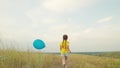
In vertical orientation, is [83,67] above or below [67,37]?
below

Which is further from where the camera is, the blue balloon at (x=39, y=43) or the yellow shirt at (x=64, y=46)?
the yellow shirt at (x=64, y=46)

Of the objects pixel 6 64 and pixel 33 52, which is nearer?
pixel 6 64

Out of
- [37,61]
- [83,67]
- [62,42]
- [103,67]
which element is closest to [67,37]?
[62,42]

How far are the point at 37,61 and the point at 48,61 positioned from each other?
125cm

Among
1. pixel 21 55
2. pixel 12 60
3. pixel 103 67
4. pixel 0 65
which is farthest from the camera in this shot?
pixel 103 67

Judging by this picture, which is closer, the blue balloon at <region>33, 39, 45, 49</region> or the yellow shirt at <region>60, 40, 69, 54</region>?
the blue balloon at <region>33, 39, 45, 49</region>

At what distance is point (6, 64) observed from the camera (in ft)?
30.7

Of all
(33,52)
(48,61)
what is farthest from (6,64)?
(48,61)

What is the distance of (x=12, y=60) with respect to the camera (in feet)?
32.7

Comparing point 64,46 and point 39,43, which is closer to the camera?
point 39,43

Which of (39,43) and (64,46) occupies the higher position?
(39,43)

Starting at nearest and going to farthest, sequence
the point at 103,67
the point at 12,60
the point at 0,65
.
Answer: the point at 0,65 → the point at 12,60 → the point at 103,67

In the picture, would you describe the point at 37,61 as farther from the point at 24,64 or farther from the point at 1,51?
the point at 1,51

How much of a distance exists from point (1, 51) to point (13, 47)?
541mm
